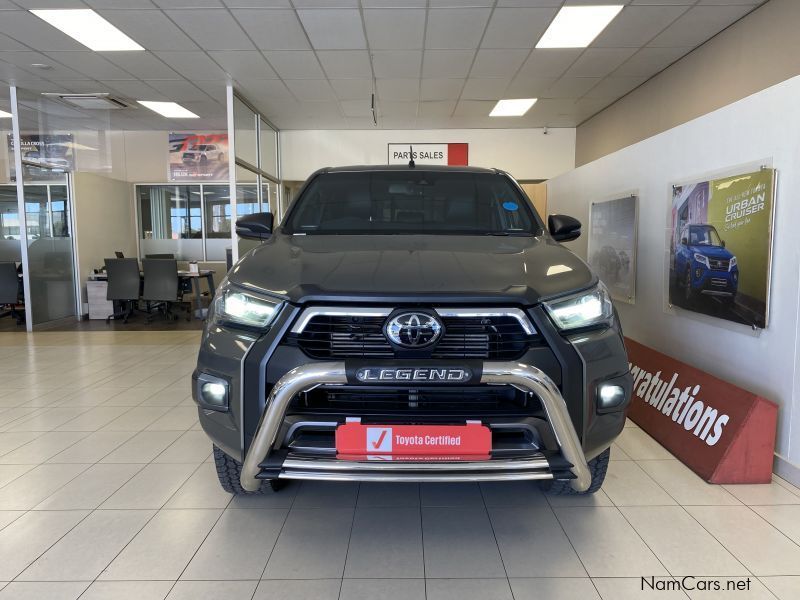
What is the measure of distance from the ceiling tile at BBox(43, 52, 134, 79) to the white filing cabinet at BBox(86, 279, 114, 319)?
2976 millimetres

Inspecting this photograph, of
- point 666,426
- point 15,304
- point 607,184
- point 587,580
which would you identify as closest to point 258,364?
point 587,580

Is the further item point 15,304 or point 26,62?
point 15,304

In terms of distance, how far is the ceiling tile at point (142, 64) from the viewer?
531 centimetres

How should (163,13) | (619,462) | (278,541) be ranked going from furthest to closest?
(163,13), (619,462), (278,541)

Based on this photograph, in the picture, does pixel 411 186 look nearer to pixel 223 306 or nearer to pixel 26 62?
pixel 223 306

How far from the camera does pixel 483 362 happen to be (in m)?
1.41

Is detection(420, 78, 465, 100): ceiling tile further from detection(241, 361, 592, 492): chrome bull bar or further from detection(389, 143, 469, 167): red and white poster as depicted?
detection(241, 361, 592, 492): chrome bull bar

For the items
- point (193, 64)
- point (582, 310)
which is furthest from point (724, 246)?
point (193, 64)

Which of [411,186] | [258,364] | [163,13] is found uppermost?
[163,13]

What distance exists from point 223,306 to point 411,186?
115 centimetres

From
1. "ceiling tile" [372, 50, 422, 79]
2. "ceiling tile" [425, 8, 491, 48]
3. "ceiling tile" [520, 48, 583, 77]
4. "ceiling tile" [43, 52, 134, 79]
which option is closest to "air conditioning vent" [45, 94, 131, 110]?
"ceiling tile" [43, 52, 134, 79]

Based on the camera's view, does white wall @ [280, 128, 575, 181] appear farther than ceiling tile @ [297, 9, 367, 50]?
Yes

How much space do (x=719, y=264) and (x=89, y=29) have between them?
17.9ft

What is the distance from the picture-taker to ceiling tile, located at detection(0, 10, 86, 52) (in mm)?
4441
